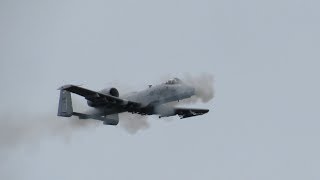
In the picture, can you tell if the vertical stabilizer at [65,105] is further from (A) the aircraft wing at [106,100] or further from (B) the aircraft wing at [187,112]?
(B) the aircraft wing at [187,112]

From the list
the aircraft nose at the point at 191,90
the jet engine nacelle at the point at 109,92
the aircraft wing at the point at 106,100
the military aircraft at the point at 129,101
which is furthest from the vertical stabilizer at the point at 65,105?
the aircraft nose at the point at 191,90

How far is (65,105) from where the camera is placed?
433 feet

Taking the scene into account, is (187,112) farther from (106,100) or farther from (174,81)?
(106,100)

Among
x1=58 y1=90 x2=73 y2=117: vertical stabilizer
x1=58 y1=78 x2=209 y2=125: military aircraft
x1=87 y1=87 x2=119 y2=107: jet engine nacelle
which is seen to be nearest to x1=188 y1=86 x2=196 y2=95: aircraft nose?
x1=58 y1=78 x2=209 y2=125: military aircraft

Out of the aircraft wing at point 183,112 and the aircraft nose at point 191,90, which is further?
the aircraft wing at point 183,112

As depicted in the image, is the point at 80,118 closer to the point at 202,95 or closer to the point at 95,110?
the point at 95,110

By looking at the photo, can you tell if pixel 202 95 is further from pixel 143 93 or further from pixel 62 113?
pixel 62 113

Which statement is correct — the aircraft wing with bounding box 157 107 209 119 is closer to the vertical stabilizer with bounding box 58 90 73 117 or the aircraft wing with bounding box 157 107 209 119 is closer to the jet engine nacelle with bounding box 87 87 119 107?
the jet engine nacelle with bounding box 87 87 119 107

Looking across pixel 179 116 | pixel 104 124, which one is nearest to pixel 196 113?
pixel 179 116

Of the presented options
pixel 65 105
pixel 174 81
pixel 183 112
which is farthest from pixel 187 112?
pixel 65 105

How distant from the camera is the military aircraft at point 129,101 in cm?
12875

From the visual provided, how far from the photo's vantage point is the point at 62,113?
13150 cm

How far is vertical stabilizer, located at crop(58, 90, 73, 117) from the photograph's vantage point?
131625 mm

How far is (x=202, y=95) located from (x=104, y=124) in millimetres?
11370
